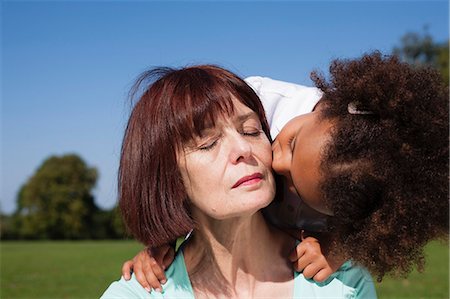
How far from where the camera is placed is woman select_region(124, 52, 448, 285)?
115 inches

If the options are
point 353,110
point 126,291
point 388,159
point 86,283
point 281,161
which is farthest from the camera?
point 86,283

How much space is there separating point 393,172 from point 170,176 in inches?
45.2

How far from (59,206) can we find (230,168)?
3185 inches

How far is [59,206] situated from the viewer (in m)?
80.9

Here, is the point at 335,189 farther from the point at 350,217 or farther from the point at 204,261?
the point at 204,261

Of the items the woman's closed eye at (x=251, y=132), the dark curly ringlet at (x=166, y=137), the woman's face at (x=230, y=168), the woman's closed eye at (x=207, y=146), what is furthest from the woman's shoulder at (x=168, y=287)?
the woman's closed eye at (x=251, y=132)

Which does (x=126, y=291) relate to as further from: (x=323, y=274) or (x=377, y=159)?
(x=377, y=159)

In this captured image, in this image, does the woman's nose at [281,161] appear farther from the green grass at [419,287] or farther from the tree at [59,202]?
the tree at [59,202]

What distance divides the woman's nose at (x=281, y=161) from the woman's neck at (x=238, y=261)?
33cm

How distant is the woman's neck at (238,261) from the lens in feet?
11.7

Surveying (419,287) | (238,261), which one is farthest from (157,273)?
(419,287)

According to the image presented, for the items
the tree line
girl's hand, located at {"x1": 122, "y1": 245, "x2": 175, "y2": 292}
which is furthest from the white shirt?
the tree line

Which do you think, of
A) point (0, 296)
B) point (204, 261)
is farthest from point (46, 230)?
point (204, 261)

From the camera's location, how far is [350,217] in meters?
3.22
